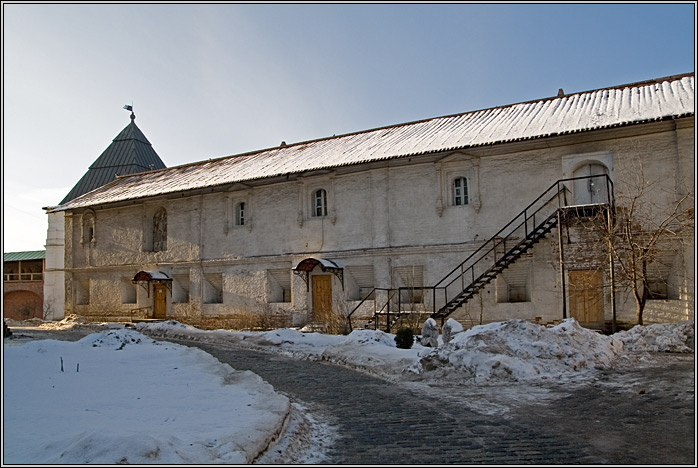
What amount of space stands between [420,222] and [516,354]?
428 inches

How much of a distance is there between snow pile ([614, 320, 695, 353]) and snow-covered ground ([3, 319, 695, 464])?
3 centimetres

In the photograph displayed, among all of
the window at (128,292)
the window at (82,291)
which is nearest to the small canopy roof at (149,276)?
the window at (128,292)

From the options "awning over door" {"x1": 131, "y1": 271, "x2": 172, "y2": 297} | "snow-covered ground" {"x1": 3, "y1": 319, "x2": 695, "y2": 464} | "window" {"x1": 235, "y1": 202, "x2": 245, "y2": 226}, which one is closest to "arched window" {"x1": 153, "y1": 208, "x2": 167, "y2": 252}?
"awning over door" {"x1": 131, "y1": 271, "x2": 172, "y2": 297}

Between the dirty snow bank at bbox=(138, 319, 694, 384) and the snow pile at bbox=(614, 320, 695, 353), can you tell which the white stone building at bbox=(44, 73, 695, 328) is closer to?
the snow pile at bbox=(614, 320, 695, 353)

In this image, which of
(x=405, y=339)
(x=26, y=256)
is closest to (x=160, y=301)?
(x=405, y=339)

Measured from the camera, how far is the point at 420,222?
21328 millimetres

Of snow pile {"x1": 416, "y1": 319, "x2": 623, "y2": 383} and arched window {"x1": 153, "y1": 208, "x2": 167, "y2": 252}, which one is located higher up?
arched window {"x1": 153, "y1": 208, "x2": 167, "y2": 252}

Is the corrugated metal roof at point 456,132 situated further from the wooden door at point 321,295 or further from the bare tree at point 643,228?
the wooden door at point 321,295

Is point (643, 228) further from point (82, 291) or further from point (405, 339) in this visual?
point (82, 291)

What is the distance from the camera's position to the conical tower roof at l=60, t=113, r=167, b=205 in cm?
4181

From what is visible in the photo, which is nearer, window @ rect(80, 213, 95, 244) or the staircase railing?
the staircase railing

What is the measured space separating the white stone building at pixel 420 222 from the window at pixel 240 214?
61 millimetres

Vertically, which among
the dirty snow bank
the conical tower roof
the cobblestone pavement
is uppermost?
the conical tower roof

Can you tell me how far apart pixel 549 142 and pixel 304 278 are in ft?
35.3
